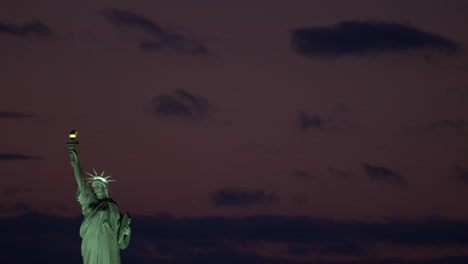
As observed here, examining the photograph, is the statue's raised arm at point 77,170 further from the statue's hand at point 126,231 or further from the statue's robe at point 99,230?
the statue's hand at point 126,231

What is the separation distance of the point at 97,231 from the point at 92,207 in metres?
0.93

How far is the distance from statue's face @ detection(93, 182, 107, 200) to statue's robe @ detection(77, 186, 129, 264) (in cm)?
15

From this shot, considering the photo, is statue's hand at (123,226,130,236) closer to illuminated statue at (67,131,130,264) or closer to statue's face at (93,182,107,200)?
illuminated statue at (67,131,130,264)

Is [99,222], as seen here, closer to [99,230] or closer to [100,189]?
[99,230]

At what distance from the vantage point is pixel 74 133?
67688 millimetres

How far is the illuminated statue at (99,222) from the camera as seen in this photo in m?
68.1

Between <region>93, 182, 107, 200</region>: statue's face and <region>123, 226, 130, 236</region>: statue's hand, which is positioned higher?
<region>93, 182, 107, 200</region>: statue's face

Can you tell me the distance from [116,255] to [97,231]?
41.9 inches

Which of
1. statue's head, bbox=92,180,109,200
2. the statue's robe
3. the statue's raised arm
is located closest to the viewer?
the statue's raised arm

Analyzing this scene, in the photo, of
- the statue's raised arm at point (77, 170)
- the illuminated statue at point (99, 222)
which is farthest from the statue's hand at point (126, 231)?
the statue's raised arm at point (77, 170)

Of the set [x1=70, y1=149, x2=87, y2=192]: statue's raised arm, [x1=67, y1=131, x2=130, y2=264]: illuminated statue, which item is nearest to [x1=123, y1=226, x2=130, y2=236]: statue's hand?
[x1=67, y1=131, x2=130, y2=264]: illuminated statue

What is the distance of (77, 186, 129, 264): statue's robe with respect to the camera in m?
68.1

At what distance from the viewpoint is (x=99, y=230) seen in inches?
2687

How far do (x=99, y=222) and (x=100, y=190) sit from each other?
1.26 meters
